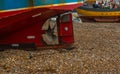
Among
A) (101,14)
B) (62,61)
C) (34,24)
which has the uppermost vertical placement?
(34,24)

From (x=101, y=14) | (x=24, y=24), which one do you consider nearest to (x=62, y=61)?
(x=24, y=24)

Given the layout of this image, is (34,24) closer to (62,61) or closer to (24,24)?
(24,24)

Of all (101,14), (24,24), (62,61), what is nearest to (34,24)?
(24,24)

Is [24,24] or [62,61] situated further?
[24,24]

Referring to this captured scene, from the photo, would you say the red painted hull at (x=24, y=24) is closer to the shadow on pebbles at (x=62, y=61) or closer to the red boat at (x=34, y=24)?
the red boat at (x=34, y=24)

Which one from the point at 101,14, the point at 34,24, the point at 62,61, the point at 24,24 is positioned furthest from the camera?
the point at 101,14

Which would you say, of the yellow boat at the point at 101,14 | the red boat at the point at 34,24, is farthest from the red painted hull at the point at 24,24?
the yellow boat at the point at 101,14

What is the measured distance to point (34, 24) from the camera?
9.95 m

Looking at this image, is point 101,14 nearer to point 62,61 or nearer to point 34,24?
point 34,24

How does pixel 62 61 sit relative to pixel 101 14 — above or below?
above

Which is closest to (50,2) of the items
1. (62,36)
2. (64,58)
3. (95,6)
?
(62,36)

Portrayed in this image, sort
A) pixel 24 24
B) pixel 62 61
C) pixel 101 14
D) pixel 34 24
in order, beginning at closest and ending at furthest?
pixel 62 61 → pixel 24 24 → pixel 34 24 → pixel 101 14

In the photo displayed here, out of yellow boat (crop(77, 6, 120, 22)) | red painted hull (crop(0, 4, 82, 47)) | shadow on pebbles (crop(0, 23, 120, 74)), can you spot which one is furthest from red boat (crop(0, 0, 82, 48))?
yellow boat (crop(77, 6, 120, 22))

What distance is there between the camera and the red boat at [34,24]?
9.42m
